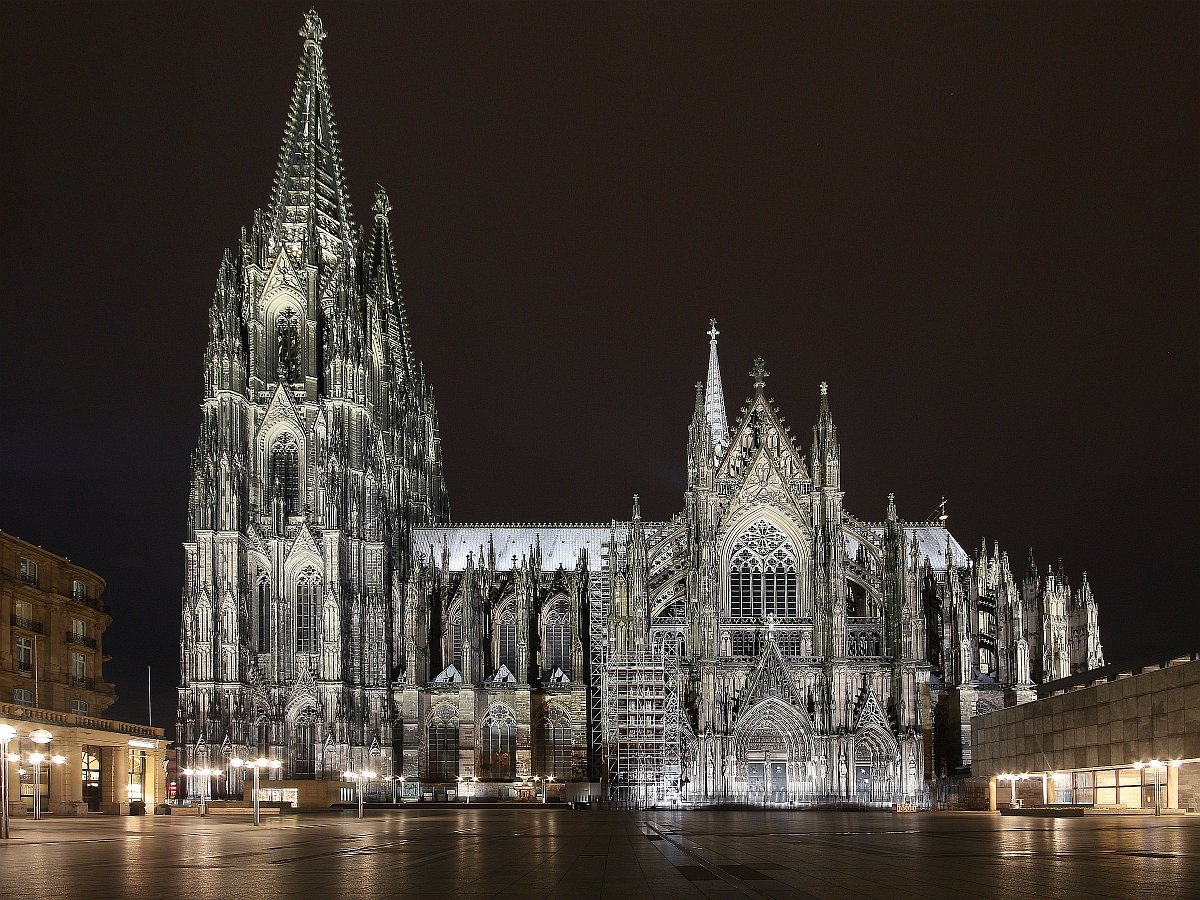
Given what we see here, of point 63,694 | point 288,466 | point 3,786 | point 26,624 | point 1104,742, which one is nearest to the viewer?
point 3,786

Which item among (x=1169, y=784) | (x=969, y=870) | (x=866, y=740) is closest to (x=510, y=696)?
(x=866, y=740)

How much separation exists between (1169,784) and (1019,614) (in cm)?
3362

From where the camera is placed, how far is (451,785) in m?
99.9

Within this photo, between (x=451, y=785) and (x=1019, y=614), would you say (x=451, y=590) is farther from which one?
(x=1019, y=614)

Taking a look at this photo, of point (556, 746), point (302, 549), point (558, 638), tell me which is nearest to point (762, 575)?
point (558, 638)

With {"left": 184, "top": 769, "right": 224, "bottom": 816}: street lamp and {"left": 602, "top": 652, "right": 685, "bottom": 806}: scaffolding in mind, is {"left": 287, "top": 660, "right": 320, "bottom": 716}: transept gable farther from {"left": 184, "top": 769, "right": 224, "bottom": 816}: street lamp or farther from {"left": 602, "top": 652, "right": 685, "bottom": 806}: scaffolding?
{"left": 602, "top": 652, "right": 685, "bottom": 806}: scaffolding

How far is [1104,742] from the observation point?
7075 cm

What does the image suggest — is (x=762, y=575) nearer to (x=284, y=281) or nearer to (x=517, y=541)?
(x=517, y=541)

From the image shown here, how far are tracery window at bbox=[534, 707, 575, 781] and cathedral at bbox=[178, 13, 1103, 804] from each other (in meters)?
0.15

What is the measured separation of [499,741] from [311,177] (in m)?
40.4

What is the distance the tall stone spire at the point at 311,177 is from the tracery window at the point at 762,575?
111 feet

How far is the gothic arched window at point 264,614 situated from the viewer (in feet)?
320

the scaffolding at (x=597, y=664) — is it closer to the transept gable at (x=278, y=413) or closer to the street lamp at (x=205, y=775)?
the transept gable at (x=278, y=413)

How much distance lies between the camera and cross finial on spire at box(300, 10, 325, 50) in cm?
11131
